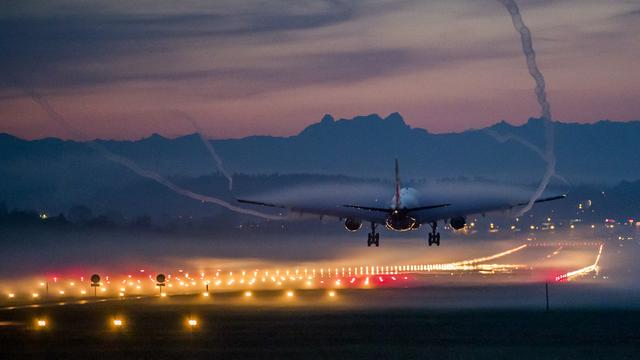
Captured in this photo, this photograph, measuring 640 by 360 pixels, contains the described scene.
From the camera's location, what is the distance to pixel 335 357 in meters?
86.9

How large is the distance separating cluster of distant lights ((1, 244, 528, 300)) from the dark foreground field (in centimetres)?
1453

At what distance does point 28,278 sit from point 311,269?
32787mm

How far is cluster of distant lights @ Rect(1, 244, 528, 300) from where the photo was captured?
141 metres

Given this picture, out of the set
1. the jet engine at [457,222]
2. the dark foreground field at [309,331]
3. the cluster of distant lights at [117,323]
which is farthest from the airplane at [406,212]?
the cluster of distant lights at [117,323]

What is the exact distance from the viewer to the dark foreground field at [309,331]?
89875 millimetres

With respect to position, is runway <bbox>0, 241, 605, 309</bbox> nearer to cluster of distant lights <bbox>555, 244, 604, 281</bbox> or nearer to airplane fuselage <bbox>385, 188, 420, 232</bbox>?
cluster of distant lights <bbox>555, 244, 604, 281</bbox>

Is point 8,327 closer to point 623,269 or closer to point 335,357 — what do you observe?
point 335,357

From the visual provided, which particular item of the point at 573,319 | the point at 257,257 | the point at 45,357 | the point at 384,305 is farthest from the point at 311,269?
the point at 45,357

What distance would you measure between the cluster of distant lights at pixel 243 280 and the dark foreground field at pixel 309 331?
14532 mm

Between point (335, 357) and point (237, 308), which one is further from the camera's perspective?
point (237, 308)

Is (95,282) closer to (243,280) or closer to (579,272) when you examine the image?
(243,280)

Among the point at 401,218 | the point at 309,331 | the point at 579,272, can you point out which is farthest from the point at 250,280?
the point at 309,331

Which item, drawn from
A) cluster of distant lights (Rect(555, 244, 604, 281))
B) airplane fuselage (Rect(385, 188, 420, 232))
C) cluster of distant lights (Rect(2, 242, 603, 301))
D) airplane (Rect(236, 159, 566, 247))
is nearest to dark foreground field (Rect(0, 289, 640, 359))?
airplane fuselage (Rect(385, 188, 420, 232))

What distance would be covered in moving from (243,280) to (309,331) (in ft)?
179
